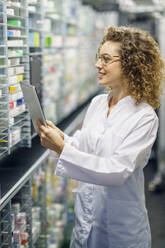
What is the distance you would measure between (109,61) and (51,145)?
1.67 ft

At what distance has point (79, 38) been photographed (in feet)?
15.6

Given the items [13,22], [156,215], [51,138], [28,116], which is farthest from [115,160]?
[156,215]

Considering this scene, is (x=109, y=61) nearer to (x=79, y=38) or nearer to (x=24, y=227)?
(x=24, y=227)

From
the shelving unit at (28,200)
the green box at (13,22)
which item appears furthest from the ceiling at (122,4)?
the green box at (13,22)

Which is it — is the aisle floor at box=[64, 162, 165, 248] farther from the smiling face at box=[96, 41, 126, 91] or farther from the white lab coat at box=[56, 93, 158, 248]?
the smiling face at box=[96, 41, 126, 91]

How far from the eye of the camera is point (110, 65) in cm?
178

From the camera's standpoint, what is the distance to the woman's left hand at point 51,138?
1715mm

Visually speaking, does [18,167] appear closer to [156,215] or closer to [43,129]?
[43,129]

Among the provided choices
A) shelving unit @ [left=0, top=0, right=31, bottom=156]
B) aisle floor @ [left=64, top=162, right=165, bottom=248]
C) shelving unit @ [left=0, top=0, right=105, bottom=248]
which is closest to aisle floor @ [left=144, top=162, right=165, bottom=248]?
aisle floor @ [left=64, top=162, right=165, bottom=248]

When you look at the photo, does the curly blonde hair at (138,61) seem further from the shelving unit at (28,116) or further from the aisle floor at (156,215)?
the aisle floor at (156,215)

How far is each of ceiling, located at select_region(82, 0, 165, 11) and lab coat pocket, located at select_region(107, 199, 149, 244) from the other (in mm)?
3415

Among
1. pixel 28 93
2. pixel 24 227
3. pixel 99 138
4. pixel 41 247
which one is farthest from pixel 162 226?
pixel 28 93

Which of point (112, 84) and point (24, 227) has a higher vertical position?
point (112, 84)

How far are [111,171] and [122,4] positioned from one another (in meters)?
4.00
